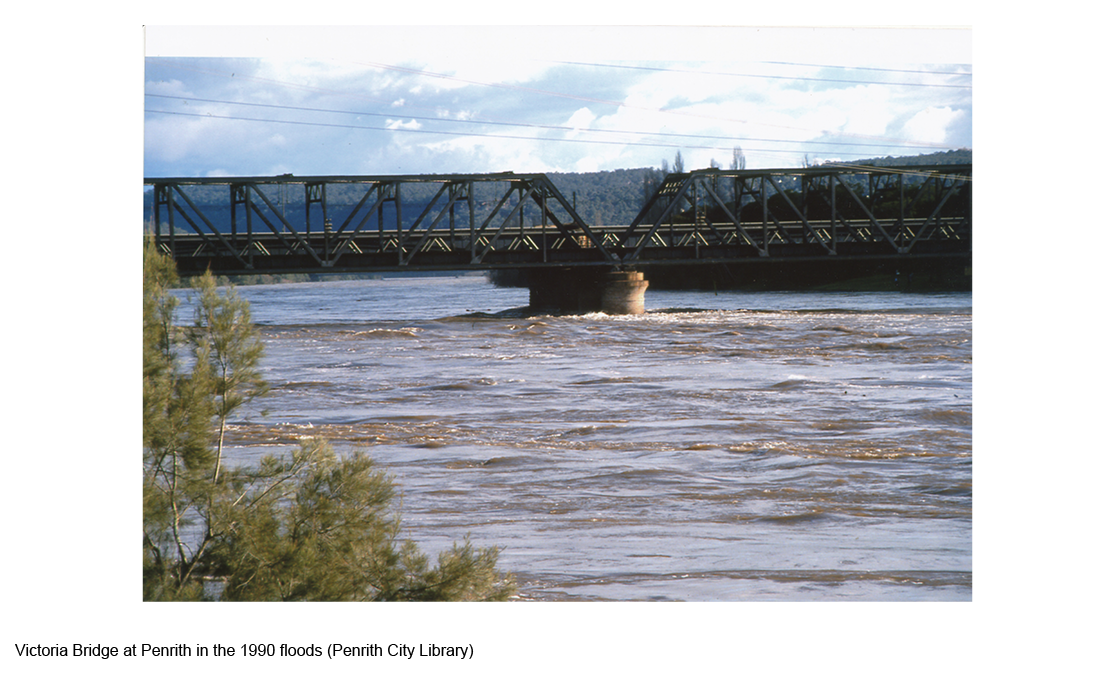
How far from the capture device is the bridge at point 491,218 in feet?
26.6

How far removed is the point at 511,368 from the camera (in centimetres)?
1016

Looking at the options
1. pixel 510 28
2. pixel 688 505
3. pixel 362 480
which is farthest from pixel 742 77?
pixel 362 480

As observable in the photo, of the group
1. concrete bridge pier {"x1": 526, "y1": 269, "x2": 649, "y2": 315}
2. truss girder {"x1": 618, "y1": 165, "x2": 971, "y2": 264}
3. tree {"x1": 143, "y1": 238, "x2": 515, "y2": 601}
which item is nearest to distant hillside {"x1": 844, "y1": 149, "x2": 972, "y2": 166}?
truss girder {"x1": 618, "y1": 165, "x2": 971, "y2": 264}

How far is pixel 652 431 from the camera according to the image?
9023 mm

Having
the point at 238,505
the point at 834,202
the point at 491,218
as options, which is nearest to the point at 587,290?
the point at 491,218

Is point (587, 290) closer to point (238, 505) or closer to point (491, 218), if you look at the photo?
point (491, 218)

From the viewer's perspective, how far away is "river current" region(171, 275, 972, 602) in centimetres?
537

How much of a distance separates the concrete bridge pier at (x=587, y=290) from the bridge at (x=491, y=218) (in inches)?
1.1

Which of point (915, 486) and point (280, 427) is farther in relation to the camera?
point (915, 486)

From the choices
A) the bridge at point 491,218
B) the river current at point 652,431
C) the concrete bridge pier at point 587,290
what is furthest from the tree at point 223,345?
the concrete bridge pier at point 587,290

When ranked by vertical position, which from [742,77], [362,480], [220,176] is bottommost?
[362,480]

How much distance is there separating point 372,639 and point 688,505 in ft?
11.9

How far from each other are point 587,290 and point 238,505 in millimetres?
9579
